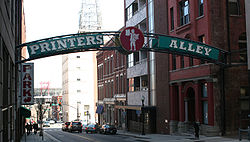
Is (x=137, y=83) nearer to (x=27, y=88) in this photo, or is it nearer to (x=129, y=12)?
(x=129, y=12)

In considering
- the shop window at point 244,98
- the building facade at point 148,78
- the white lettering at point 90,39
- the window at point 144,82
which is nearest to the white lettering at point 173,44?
the white lettering at point 90,39

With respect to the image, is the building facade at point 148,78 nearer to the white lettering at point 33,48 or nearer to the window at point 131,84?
the window at point 131,84

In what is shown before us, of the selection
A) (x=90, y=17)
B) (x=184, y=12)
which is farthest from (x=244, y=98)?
(x=90, y=17)

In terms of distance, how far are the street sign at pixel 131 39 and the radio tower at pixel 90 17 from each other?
96.4m

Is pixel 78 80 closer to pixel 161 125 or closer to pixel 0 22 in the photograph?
pixel 161 125

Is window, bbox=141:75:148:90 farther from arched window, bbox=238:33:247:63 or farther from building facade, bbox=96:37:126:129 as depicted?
arched window, bbox=238:33:247:63

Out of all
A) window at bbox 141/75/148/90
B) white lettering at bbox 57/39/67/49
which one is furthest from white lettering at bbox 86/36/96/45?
window at bbox 141/75/148/90

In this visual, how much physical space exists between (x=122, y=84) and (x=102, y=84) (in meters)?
16.0

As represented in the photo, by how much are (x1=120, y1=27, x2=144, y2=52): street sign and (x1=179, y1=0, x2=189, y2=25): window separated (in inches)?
397

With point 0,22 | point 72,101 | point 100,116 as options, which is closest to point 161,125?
point 0,22

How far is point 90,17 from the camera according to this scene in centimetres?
12050

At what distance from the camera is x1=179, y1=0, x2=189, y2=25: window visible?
32125 millimetres

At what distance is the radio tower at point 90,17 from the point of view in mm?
119250

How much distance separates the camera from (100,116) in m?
68.0
